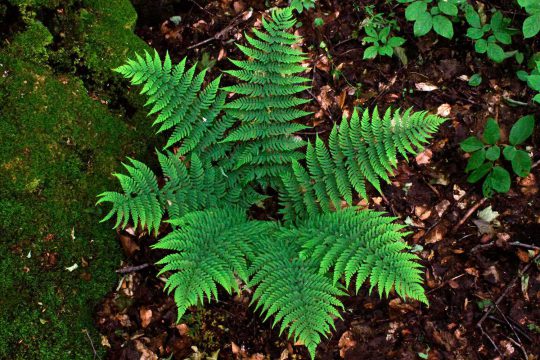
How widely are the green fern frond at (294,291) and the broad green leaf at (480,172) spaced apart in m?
1.58

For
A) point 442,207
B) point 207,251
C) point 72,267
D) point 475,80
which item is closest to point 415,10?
point 475,80

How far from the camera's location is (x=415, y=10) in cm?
395

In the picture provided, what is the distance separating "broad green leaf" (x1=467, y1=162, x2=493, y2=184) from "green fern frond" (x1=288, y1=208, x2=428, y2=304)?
1059 millimetres

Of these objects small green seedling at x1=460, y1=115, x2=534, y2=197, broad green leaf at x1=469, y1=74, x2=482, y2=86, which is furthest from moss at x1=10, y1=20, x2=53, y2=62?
broad green leaf at x1=469, y1=74, x2=482, y2=86

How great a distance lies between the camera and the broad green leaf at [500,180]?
12.0 feet

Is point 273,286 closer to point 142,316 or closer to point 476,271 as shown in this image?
point 142,316

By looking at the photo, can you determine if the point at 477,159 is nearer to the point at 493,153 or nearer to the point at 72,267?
the point at 493,153

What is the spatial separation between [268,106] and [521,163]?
2.07 meters

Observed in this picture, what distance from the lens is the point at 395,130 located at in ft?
11.1

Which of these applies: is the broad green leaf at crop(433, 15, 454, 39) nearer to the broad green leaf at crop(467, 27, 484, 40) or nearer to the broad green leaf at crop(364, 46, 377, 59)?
the broad green leaf at crop(467, 27, 484, 40)

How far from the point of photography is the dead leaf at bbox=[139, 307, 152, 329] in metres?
3.57

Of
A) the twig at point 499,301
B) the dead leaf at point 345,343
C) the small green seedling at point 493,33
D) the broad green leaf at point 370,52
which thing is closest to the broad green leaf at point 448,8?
the small green seedling at point 493,33

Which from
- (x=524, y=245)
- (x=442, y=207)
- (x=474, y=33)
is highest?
(x=474, y=33)

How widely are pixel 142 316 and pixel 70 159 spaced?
1.37 metres
